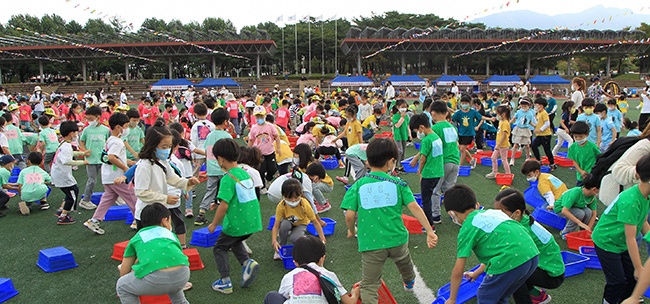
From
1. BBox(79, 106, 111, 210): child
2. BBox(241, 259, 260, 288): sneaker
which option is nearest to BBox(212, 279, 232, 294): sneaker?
BBox(241, 259, 260, 288): sneaker

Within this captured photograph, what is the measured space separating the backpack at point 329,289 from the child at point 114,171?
13.7ft

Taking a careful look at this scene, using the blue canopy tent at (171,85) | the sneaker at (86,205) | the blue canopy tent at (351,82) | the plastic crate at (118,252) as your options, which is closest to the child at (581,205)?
the plastic crate at (118,252)

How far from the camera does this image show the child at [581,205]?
5.62m

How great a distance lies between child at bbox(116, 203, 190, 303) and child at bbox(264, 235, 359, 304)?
2.78 feet

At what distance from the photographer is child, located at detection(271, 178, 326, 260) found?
542 cm

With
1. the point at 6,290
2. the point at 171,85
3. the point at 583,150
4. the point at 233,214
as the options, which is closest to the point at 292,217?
the point at 233,214

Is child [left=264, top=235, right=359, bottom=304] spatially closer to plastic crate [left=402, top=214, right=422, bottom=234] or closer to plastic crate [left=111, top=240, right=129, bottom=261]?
plastic crate [left=402, top=214, right=422, bottom=234]

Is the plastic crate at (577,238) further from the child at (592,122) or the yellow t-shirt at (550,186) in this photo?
the child at (592,122)

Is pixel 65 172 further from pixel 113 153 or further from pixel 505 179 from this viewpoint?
pixel 505 179

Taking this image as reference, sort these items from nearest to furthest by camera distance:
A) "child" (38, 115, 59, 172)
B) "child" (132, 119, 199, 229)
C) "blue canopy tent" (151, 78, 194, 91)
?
"child" (132, 119, 199, 229) < "child" (38, 115, 59, 172) < "blue canopy tent" (151, 78, 194, 91)

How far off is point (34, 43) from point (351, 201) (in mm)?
66956

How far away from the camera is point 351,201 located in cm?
405

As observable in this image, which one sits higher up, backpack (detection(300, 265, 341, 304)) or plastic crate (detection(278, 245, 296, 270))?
backpack (detection(300, 265, 341, 304))

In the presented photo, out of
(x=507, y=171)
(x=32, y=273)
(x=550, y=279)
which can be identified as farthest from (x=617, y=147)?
(x=32, y=273)
